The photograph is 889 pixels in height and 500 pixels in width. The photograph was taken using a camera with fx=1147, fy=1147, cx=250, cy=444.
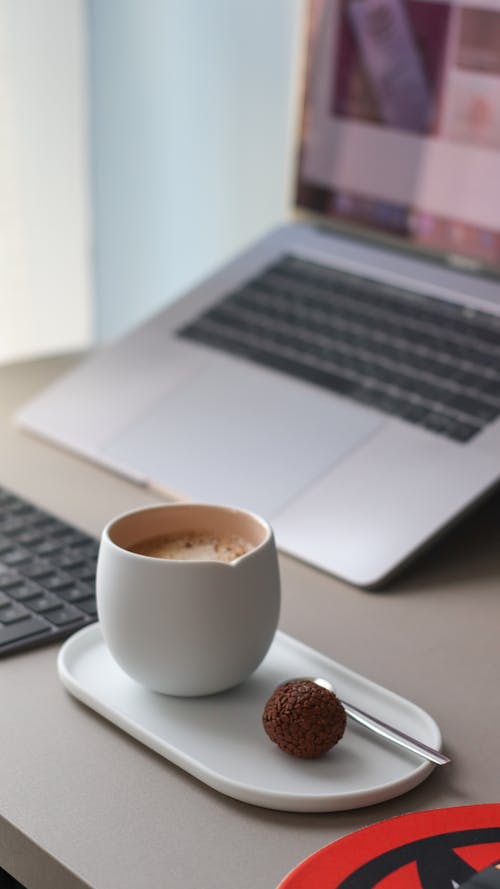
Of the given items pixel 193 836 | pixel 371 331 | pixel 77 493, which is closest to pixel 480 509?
pixel 371 331

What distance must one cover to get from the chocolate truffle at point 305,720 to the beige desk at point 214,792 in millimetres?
36

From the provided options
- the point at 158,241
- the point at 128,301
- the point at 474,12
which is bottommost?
the point at 128,301

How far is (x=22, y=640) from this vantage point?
2.11 feet

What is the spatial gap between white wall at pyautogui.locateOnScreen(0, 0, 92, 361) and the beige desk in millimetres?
803

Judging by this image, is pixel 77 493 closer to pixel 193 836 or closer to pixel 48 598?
pixel 48 598

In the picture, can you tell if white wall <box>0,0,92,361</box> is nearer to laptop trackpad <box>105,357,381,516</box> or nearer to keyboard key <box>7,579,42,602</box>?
laptop trackpad <box>105,357,381,516</box>

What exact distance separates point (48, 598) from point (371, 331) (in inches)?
15.0

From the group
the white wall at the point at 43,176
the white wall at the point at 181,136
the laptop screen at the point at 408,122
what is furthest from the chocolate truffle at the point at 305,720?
the white wall at the point at 43,176

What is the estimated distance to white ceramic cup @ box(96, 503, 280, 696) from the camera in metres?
0.56

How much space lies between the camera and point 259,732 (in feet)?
1.86

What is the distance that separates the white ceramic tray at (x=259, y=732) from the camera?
52 centimetres

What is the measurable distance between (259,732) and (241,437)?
1.11ft

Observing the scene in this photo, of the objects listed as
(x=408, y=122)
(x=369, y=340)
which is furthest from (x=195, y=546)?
(x=408, y=122)

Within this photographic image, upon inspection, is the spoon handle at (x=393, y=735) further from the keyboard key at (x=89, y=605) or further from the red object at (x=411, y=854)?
the keyboard key at (x=89, y=605)
